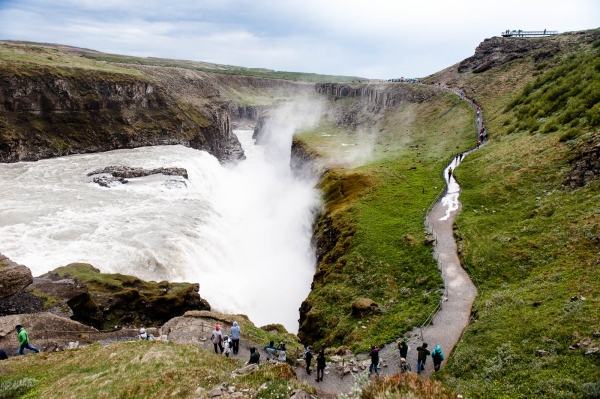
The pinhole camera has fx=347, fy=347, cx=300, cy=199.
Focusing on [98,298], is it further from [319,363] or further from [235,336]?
[319,363]

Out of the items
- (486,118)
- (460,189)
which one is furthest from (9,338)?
(486,118)

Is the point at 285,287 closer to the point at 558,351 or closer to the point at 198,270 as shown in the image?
the point at 198,270

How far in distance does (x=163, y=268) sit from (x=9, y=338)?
16.9 metres

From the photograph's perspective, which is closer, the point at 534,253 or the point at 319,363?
the point at 319,363

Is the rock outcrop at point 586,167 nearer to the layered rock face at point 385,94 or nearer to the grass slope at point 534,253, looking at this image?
the grass slope at point 534,253

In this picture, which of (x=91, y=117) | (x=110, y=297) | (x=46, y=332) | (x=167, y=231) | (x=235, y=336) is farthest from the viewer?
(x=91, y=117)

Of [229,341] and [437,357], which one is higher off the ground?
[437,357]

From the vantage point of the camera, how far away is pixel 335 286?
92.3 ft

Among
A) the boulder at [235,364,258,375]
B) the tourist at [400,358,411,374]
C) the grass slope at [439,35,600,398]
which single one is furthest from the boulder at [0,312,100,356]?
the grass slope at [439,35,600,398]

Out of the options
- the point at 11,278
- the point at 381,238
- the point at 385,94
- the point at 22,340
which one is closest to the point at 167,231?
the point at 11,278

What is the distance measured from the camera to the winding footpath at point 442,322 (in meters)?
16.2

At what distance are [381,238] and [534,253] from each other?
11883 mm

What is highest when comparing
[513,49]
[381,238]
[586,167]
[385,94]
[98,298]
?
[513,49]

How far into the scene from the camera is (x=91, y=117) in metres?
75.4
